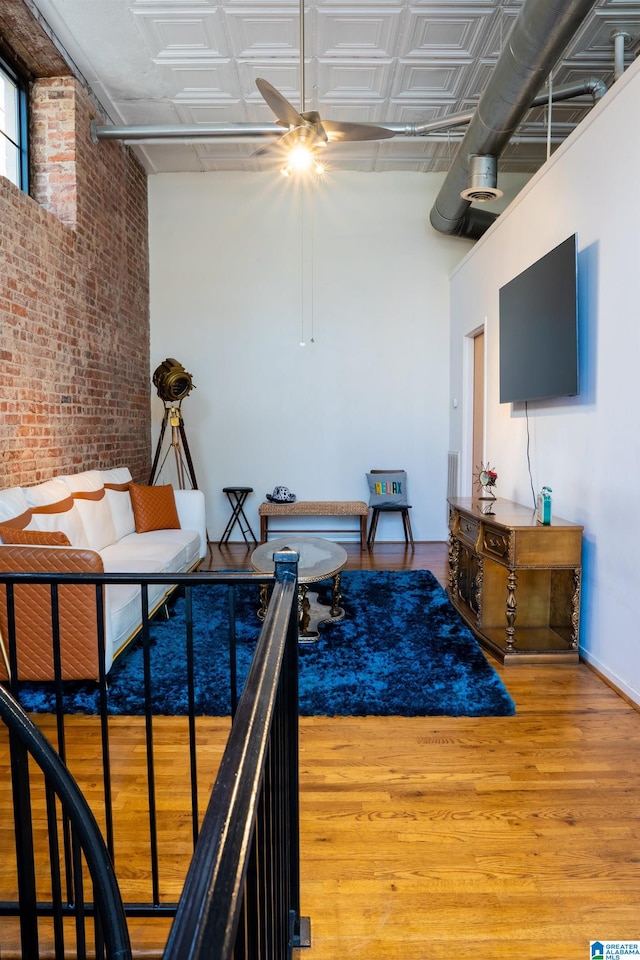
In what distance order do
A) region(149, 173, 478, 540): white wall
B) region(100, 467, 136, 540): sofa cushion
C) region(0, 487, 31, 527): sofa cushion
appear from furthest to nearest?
region(149, 173, 478, 540): white wall < region(100, 467, 136, 540): sofa cushion < region(0, 487, 31, 527): sofa cushion

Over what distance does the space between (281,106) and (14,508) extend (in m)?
2.66

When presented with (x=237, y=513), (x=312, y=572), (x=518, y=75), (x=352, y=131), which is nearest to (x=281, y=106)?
(x=352, y=131)

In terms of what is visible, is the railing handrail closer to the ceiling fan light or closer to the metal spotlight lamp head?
the ceiling fan light

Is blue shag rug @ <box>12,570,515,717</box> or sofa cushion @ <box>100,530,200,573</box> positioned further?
sofa cushion @ <box>100,530,200,573</box>

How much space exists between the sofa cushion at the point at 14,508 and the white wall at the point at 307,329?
3.20 meters

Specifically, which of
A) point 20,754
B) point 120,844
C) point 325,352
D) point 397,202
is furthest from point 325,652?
point 397,202

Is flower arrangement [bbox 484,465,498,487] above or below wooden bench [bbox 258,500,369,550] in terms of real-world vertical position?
above

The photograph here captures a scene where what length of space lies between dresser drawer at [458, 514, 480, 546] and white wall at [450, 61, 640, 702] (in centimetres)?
52

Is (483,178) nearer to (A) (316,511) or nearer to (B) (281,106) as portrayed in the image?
(B) (281,106)

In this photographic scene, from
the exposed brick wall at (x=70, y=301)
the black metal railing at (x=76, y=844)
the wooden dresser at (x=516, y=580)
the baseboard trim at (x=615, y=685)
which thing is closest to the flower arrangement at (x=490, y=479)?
the wooden dresser at (x=516, y=580)

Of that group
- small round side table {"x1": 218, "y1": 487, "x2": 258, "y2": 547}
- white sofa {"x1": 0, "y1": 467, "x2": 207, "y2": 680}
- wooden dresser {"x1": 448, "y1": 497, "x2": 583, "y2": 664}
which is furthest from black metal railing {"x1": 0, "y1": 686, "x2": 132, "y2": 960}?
small round side table {"x1": 218, "y1": 487, "x2": 258, "y2": 547}

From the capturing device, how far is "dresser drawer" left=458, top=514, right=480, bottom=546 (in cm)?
356

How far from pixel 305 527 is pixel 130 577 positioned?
5.08 metres

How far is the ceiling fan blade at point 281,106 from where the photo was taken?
3.00 meters
